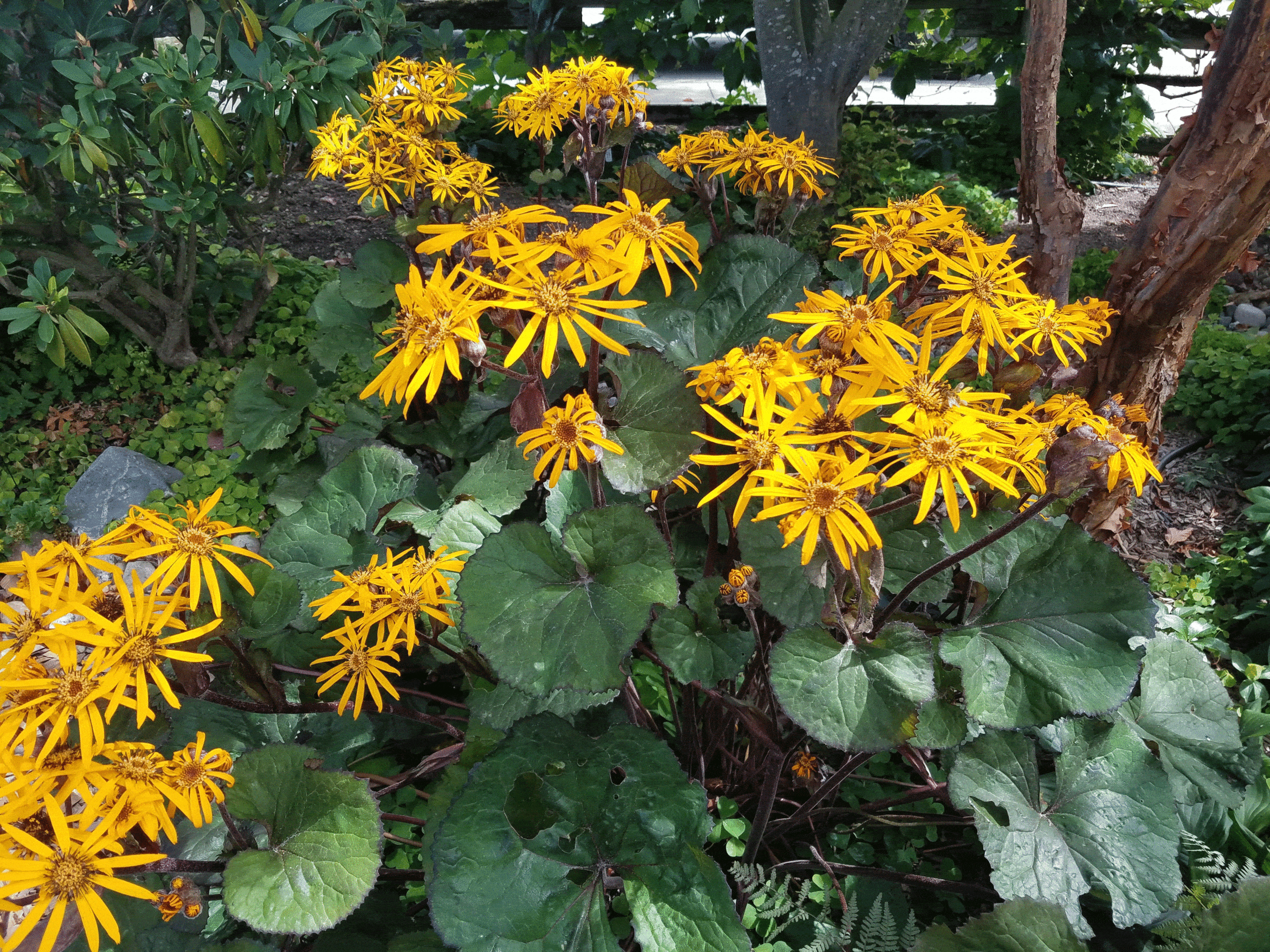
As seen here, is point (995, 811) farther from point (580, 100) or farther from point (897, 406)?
point (580, 100)

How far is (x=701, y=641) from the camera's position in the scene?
131 cm

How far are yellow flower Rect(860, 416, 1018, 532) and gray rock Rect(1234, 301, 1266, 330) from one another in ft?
12.0

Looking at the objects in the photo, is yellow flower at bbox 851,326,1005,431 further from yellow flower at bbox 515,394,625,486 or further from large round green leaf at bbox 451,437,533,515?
large round green leaf at bbox 451,437,533,515

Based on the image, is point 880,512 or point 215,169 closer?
point 880,512

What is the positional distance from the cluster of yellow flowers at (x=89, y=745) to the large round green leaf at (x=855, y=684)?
2.45 feet

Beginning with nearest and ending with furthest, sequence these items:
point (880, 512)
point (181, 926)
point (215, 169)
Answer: point (880, 512), point (181, 926), point (215, 169)

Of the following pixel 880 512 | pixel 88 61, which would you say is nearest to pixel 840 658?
pixel 880 512

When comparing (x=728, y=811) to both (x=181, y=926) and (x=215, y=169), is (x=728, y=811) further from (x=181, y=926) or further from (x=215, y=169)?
(x=215, y=169)

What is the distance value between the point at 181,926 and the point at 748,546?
1127 mm

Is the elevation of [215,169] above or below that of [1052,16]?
below

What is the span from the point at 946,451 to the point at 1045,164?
1.68 m

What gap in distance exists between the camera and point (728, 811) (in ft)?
5.18

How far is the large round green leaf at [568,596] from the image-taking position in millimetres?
1125

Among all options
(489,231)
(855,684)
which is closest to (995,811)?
(855,684)
